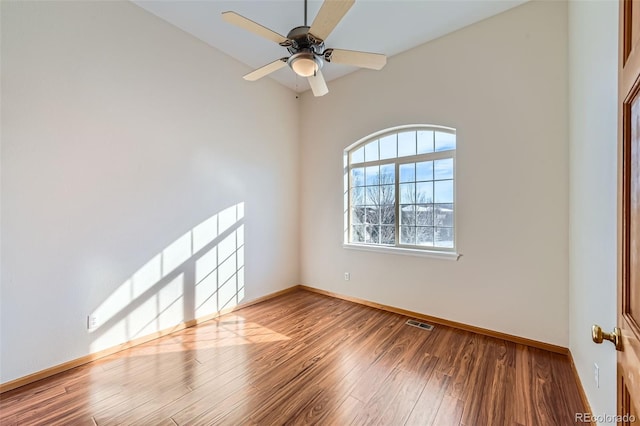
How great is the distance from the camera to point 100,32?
2.26 m

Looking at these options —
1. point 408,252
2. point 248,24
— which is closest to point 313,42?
point 248,24

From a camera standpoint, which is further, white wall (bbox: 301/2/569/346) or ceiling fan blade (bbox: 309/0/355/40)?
white wall (bbox: 301/2/569/346)

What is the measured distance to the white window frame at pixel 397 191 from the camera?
288cm

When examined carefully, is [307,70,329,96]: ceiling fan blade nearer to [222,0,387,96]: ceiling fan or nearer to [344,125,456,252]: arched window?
[222,0,387,96]: ceiling fan

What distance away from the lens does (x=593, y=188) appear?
4.99ft

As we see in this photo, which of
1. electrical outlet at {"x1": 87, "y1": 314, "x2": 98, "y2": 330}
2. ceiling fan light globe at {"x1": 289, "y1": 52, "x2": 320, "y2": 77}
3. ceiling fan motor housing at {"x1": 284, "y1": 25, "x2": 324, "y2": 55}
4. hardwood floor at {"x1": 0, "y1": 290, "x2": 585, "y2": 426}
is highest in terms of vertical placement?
ceiling fan motor housing at {"x1": 284, "y1": 25, "x2": 324, "y2": 55}

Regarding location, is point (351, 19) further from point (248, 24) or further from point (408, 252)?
point (408, 252)

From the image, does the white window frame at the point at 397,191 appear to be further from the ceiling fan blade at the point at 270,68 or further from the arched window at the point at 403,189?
the ceiling fan blade at the point at 270,68

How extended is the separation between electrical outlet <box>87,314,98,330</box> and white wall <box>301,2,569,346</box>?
2.93 m

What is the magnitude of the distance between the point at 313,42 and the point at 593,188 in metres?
2.03

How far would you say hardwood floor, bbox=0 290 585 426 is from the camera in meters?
1.62

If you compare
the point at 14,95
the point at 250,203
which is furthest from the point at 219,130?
the point at 14,95

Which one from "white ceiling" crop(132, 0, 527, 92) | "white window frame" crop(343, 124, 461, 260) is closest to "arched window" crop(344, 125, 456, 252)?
"white window frame" crop(343, 124, 461, 260)

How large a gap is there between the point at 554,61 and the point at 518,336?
8.38ft
